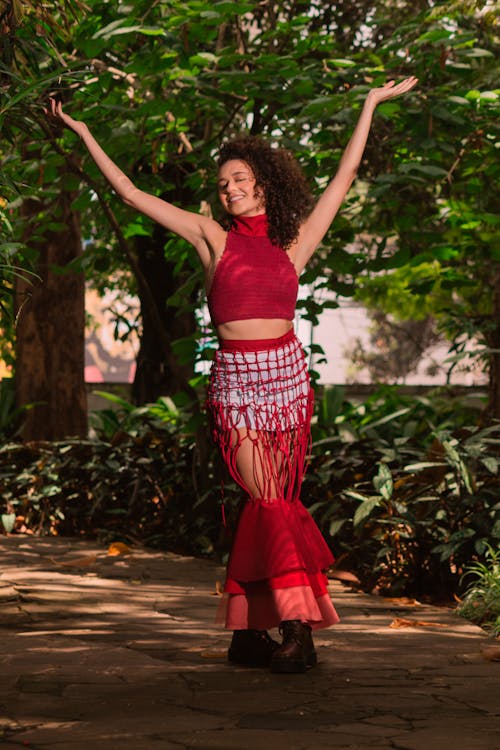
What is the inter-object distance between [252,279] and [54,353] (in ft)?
20.8

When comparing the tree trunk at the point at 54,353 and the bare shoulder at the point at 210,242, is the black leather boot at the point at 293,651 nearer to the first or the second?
the bare shoulder at the point at 210,242

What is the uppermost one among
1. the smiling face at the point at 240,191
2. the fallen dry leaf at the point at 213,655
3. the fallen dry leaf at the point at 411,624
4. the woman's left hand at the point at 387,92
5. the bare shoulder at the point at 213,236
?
the woman's left hand at the point at 387,92

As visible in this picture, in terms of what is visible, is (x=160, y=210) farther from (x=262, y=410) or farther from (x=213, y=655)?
(x=213, y=655)

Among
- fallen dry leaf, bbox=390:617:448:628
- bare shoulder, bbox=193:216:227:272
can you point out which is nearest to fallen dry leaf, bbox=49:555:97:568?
fallen dry leaf, bbox=390:617:448:628

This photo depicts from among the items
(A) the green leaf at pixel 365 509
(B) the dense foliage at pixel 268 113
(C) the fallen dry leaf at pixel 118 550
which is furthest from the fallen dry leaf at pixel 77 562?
(A) the green leaf at pixel 365 509

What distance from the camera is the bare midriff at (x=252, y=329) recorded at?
427cm

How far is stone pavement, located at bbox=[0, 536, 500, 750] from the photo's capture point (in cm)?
318

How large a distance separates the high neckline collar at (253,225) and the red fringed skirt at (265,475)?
→ 430mm

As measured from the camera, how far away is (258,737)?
3.16 metres

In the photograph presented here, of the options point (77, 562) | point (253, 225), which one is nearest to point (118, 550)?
point (77, 562)

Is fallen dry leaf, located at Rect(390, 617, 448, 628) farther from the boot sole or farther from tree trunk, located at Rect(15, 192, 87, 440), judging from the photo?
tree trunk, located at Rect(15, 192, 87, 440)

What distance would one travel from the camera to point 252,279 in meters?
4.28

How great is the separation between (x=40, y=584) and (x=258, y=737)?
331 cm

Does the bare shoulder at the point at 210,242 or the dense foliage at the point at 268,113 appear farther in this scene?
the dense foliage at the point at 268,113
